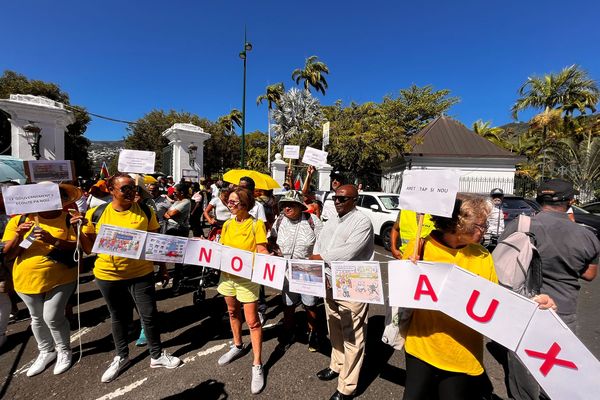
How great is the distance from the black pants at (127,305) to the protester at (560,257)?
3150 mm

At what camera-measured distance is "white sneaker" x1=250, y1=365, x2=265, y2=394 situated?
8.27ft

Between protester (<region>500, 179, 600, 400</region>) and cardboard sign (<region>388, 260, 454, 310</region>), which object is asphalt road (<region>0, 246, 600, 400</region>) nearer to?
protester (<region>500, 179, 600, 400</region>)

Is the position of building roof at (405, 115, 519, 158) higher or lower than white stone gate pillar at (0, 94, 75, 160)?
higher

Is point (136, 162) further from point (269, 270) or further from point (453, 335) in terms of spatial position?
point (453, 335)

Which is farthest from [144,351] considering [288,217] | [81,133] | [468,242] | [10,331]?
[81,133]

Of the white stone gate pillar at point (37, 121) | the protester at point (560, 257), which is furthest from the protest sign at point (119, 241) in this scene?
the white stone gate pillar at point (37, 121)

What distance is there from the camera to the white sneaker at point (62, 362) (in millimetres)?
2758

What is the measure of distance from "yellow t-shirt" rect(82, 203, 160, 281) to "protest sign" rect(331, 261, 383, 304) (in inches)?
74.3

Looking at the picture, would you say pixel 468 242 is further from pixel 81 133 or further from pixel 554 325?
pixel 81 133

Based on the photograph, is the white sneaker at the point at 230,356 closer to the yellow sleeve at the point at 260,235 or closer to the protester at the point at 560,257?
the yellow sleeve at the point at 260,235

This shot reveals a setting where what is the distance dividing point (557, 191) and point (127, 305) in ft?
13.3

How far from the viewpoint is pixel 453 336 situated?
5.32ft

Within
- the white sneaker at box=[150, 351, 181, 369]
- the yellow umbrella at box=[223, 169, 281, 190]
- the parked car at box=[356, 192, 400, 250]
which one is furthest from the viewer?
the parked car at box=[356, 192, 400, 250]

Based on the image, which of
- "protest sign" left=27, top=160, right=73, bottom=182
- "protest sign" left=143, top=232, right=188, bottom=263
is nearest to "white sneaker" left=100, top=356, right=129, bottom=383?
"protest sign" left=143, top=232, right=188, bottom=263
